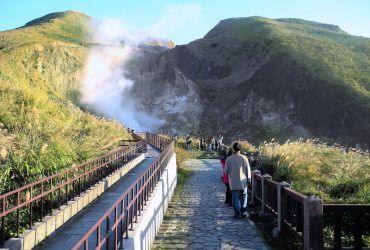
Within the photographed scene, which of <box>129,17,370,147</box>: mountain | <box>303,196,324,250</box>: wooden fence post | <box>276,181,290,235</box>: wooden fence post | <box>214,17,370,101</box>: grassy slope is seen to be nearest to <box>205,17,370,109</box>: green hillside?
<box>214,17,370,101</box>: grassy slope

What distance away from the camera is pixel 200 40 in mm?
88000

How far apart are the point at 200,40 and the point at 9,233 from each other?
83110mm

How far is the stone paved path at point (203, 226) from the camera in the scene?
28.4ft

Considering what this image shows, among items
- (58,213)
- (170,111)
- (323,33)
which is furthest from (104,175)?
(323,33)

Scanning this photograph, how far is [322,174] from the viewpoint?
14.0 m

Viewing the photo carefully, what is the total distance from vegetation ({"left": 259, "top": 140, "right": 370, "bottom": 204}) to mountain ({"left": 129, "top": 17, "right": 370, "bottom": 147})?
3585cm

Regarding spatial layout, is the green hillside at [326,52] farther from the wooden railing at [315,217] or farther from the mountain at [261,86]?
the wooden railing at [315,217]

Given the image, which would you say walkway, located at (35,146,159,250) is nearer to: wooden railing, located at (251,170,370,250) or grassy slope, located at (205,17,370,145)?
wooden railing, located at (251,170,370,250)

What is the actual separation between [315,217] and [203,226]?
3525 mm

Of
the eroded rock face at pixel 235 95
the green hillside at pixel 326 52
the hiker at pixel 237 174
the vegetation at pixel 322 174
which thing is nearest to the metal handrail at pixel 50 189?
the hiker at pixel 237 174

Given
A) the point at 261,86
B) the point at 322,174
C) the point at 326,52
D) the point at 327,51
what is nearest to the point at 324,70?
the point at 261,86

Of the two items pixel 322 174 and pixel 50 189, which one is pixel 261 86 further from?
pixel 50 189

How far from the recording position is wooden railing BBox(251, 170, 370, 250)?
724 centimetres

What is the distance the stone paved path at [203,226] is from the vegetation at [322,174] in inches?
79.6
